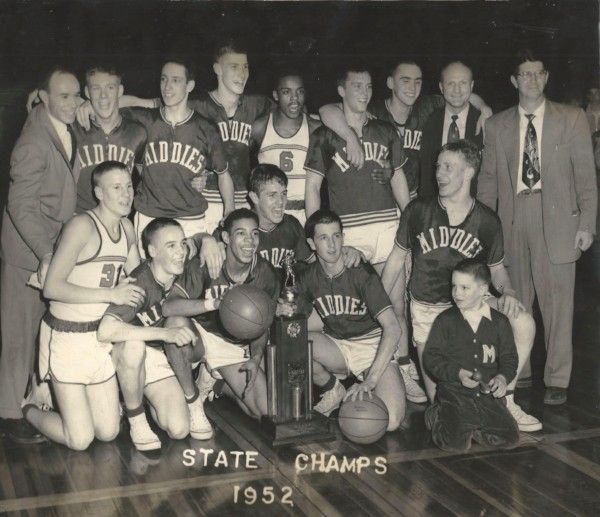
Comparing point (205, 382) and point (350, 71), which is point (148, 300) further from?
point (350, 71)

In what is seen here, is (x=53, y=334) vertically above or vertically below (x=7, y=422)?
above

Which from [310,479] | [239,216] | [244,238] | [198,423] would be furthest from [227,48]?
[310,479]

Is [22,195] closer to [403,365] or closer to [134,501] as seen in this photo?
[134,501]

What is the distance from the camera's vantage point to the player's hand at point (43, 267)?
4.18m

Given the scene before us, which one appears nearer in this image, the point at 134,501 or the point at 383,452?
the point at 134,501

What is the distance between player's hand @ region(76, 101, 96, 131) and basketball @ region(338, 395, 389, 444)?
7.60ft

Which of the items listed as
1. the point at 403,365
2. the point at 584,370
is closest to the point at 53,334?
the point at 403,365

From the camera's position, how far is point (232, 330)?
4262mm

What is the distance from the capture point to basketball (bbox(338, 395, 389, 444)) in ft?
13.7

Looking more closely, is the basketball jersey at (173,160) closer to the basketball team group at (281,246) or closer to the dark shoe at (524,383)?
the basketball team group at (281,246)

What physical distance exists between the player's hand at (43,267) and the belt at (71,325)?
0.20 metres

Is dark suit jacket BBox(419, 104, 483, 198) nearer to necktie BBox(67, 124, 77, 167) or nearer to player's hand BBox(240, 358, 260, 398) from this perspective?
player's hand BBox(240, 358, 260, 398)

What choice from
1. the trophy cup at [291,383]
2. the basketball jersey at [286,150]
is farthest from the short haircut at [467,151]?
the trophy cup at [291,383]

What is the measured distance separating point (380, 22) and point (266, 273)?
296 cm
